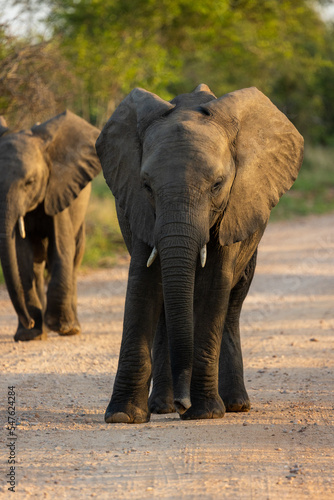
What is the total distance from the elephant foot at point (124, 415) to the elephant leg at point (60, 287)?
3.24m

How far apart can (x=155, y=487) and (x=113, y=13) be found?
55.2ft

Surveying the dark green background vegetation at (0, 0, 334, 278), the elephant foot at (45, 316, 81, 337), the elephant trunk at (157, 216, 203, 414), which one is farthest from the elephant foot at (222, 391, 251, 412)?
the dark green background vegetation at (0, 0, 334, 278)

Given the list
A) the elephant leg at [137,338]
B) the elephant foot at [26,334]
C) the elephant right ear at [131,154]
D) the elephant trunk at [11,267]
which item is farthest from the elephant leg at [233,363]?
the elephant foot at [26,334]

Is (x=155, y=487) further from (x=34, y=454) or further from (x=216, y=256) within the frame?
(x=216, y=256)

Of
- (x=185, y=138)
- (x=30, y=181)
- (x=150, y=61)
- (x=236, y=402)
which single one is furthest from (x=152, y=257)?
(x=150, y=61)

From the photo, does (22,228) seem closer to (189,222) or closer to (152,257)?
(152,257)

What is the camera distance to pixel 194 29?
21.6 meters

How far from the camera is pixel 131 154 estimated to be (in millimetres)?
5250

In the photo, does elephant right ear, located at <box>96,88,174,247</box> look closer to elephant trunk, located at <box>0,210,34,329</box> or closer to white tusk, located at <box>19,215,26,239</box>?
elephant trunk, located at <box>0,210,34,329</box>

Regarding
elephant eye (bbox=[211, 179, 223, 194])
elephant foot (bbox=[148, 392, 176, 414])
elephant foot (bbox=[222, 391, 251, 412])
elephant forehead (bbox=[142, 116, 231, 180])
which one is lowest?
elephant foot (bbox=[222, 391, 251, 412])

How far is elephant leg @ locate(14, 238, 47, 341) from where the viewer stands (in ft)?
26.5

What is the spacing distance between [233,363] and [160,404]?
0.53 m

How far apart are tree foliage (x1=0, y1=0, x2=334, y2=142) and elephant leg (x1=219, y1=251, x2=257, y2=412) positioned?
6817 mm

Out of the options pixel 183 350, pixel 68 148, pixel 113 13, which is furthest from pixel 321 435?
pixel 113 13
